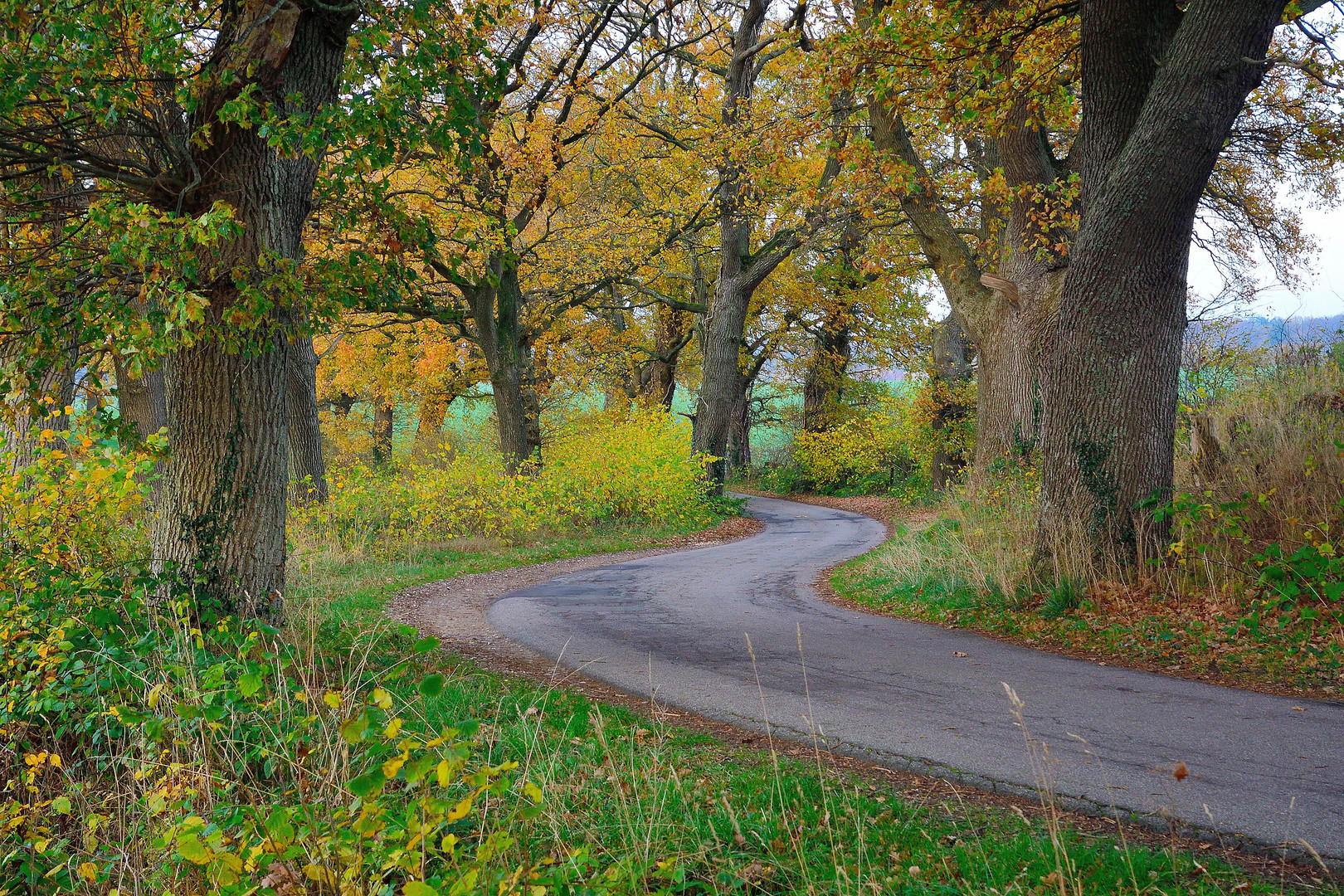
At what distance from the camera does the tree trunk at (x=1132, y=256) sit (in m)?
8.12

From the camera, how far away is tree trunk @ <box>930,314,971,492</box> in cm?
2714

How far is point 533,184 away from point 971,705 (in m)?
15.1

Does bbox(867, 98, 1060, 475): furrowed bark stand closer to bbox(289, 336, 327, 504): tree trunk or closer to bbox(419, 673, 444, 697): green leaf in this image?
bbox(289, 336, 327, 504): tree trunk

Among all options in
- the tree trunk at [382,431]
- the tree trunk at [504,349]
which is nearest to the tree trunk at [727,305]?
the tree trunk at [504,349]

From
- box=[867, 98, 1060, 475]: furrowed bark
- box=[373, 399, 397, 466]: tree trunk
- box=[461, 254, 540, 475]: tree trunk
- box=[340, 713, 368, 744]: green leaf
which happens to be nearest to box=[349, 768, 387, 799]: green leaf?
box=[340, 713, 368, 744]: green leaf

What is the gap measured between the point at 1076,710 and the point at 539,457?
16665 mm

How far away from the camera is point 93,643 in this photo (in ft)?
18.7

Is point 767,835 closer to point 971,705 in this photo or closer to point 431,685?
point 431,685

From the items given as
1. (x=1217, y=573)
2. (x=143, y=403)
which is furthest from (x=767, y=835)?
(x=143, y=403)

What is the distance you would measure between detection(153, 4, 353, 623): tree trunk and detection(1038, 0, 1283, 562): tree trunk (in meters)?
7.50

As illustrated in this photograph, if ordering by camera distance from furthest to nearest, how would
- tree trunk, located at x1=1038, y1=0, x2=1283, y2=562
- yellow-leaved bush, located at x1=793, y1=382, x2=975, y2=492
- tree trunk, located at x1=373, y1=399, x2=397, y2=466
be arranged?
tree trunk, located at x1=373, y1=399, x2=397, y2=466
yellow-leaved bush, located at x1=793, y1=382, x2=975, y2=492
tree trunk, located at x1=1038, y1=0, x2=1283, y2=562

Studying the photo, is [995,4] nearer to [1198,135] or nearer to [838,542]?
[1198,135]

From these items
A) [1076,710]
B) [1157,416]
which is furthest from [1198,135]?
[1076,710]

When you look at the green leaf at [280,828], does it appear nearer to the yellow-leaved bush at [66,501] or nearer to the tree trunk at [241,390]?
the tree trunk at [241,390]
